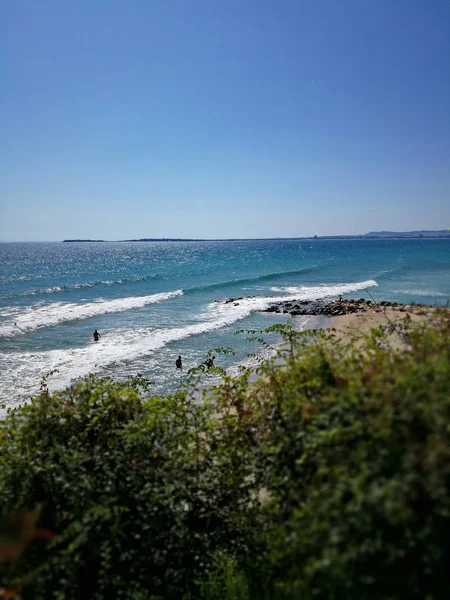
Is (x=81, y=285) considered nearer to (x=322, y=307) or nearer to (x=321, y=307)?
(x=321, y=307)

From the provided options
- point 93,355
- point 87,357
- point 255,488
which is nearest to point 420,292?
point 93,355

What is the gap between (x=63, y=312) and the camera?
1577 inches

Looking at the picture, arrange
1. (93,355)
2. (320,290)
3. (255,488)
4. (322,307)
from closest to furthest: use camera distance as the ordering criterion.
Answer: (255,488), (93,355), (322,307), (320,290)

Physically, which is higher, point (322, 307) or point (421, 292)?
point (421, 292)

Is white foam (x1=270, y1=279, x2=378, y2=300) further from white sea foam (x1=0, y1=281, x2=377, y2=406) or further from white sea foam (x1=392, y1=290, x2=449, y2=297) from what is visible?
white sea foam (x1=0, y1=281, x2=377, y2=406)

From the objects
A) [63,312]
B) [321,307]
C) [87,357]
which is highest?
[63,312]

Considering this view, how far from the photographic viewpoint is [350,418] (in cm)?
389

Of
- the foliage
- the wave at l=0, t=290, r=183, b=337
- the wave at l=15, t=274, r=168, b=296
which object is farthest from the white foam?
the foliage

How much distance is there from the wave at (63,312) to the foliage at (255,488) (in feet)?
95.2

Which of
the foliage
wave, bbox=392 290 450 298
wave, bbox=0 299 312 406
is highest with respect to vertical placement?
the foliage

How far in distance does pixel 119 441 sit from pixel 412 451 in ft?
13.2

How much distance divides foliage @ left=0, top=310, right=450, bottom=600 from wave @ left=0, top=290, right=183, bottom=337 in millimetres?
29023

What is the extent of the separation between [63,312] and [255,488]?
38397mm

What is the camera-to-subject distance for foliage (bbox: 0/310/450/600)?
3234mm
